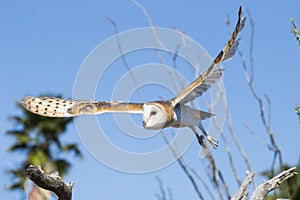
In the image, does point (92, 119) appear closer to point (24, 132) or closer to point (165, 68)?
point (165, 68)

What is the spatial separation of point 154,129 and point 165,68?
161 centimetres

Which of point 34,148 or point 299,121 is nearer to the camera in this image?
point 299,121

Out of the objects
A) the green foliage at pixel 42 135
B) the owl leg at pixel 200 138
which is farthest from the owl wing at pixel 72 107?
the green foliage at pixel 42 135

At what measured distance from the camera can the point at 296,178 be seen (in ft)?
22.2

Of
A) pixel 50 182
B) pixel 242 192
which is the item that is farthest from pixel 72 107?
pixel 242 192

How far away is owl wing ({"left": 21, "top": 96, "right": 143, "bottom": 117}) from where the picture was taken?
10.1 feet

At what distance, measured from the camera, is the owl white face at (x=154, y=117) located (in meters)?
2.82

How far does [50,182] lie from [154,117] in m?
0.54

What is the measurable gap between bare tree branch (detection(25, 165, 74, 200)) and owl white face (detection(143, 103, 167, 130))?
0.46 m

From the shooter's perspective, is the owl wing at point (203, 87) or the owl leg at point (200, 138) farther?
the owl leg at point (200, 138)

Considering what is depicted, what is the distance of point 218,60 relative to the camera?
2.96 m

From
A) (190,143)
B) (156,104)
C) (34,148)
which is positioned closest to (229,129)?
(190,143)

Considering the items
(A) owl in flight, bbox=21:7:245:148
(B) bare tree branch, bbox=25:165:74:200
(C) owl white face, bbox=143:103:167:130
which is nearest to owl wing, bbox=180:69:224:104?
(A) owl in flight, bbox=21:7:245:148

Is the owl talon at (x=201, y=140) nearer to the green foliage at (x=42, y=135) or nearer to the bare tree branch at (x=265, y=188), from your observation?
the bare tree branch at (x=265, y=188)
